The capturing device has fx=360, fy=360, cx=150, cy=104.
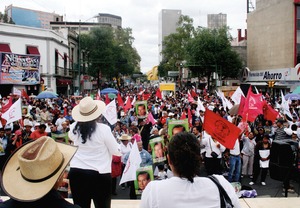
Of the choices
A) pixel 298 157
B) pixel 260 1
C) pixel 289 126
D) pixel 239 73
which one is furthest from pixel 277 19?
pixel 298 157

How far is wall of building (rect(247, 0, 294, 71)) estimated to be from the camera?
31.8 m

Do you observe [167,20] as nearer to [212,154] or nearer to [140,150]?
[212,154]

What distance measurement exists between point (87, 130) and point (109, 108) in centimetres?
694

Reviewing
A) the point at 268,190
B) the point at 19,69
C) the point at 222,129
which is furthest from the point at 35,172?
the point at 19,69

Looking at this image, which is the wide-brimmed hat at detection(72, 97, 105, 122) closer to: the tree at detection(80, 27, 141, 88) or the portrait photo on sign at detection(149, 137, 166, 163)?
the portrait photo on sign at detection(149, 137, 166, 163)

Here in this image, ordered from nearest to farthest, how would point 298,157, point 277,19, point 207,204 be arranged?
point 207,204 < point 298,157 < point 277,19

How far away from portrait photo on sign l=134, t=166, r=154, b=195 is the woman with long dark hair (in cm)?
295

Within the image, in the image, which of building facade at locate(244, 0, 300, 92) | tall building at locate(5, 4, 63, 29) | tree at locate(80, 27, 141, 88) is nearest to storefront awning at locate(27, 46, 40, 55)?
tree at locate(80, 27, 141, 88)

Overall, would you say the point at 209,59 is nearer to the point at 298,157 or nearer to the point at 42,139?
the point at 298,157

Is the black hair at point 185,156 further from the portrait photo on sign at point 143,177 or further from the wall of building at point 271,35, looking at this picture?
the wall of building at point 271,35

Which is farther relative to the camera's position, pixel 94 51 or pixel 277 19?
pixel 94 51

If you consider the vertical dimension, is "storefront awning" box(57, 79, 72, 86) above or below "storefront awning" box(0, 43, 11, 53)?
below

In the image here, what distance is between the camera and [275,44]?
34250 mm

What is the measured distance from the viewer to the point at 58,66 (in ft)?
121
